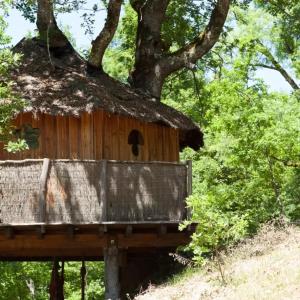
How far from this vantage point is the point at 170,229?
49.9 ft

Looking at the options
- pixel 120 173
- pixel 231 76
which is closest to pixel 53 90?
pixel 120 173

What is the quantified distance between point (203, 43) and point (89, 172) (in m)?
7.28

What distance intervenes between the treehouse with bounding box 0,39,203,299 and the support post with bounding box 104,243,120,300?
0.02m

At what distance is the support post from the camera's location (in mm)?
15227

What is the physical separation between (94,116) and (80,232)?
9.17 feet

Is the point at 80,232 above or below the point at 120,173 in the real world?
below

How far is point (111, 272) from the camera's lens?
15320mm

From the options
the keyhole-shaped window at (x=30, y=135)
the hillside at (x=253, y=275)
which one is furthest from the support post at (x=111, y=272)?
the keyhole-shaped window at (x=30, y=135)

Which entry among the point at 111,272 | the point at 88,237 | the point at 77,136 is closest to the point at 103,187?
the point at 88,237

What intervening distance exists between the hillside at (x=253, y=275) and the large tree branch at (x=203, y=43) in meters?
6.41

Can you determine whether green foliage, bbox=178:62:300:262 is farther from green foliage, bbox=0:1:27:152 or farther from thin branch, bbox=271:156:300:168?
green foliage, bbox=0:1:27:152

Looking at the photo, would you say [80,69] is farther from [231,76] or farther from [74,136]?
[231,76]

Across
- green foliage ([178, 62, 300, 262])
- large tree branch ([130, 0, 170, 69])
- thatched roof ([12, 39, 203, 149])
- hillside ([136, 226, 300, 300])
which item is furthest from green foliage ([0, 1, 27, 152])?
large tree branch ([130, 0, 170, 69])

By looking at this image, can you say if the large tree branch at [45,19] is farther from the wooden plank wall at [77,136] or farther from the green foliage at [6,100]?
the green foliage at [6,100]
